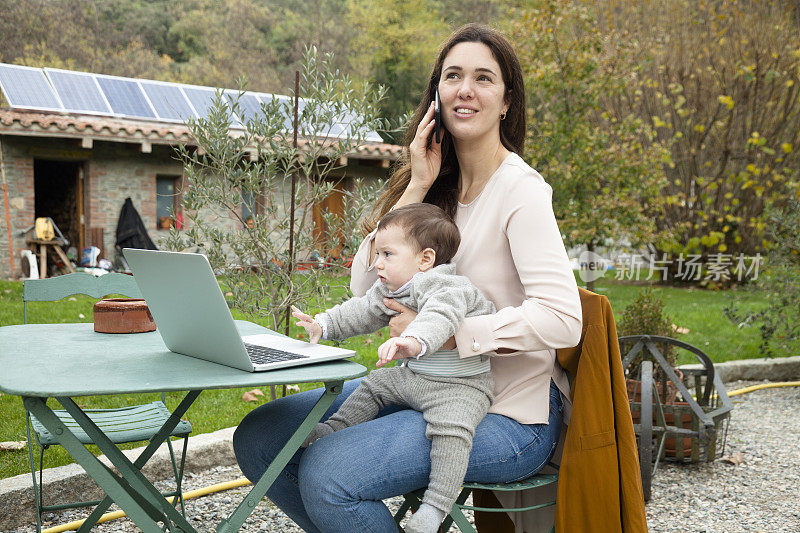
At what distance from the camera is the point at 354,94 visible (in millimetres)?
3531

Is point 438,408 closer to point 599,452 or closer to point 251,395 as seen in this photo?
point 599,452

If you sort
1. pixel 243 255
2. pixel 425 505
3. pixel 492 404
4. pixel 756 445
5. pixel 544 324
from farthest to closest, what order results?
pixel 756 445
pixel 243 255
pixel 492 404
pixel 544 324
pixel 425 505

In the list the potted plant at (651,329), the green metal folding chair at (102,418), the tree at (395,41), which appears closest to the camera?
the green metal folding chair at (102,418)

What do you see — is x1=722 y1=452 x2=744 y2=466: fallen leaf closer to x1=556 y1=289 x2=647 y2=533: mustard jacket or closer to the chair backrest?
x1=556 y1=289 x2=647 y2=533: mustard jacket

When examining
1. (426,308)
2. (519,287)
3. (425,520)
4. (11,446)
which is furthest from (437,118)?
(11,446)

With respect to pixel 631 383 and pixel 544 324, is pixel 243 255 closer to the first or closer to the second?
pixel 544 324

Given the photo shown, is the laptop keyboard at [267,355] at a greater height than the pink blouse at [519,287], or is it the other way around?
the pink blouse at [519,287]

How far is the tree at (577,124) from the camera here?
9.65 m

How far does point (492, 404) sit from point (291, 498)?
0.66 meters

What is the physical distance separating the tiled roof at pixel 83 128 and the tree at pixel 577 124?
3283mm

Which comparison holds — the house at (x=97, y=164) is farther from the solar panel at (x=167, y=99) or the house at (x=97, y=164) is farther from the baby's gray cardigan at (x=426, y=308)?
the baby's gray cardigan at (x=426, y=308)

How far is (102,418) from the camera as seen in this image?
2781mm

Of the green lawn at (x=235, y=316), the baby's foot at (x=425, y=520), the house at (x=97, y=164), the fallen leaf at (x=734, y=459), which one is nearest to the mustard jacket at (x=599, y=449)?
the baby's foot at (x=425, y=520)

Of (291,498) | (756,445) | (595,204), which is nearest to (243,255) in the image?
(291,498)
